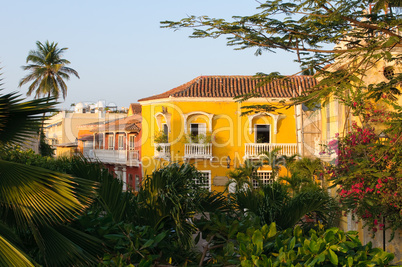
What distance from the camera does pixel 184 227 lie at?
5125 millimetres

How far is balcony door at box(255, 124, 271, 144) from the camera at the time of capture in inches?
1112

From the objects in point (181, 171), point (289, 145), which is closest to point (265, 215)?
point (181, 171)

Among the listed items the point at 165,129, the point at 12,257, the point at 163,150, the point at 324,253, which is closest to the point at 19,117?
the point at 12,257

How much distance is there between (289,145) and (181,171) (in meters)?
22.8

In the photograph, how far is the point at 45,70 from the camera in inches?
1667

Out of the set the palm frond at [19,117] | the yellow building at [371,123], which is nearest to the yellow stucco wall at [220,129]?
the yellow building at [371,123]

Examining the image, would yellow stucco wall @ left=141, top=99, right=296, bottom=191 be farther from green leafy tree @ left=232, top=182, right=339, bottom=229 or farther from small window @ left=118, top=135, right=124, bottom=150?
green leafy tree @ left=232, top=182, right=339, bottom=229

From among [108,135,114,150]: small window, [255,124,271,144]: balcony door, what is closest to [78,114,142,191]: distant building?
[108,135,114,150]: small window

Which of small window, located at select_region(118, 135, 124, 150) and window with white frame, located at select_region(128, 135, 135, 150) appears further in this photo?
small window, located at select_region(118, 135, 124, 150)

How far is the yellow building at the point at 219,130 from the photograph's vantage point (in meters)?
27.6

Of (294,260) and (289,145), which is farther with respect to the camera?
(289,145)

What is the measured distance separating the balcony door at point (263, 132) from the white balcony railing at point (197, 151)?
288 cm

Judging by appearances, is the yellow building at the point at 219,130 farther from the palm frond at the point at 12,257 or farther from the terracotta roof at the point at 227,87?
the palm frond at the point at 12,257

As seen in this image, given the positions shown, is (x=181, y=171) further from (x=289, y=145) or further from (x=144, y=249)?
(x=289, y=145)
